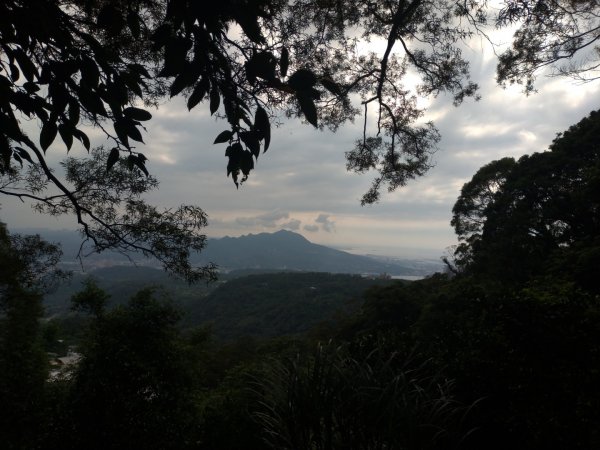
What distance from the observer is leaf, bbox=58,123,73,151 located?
4.29 ft

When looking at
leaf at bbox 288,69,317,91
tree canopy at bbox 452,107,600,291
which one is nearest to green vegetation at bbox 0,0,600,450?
leaf at bbox 288,69,317,91

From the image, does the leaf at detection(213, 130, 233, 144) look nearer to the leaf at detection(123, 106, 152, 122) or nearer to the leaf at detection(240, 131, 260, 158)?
the leaf at detection(240, 131, 260, 158)

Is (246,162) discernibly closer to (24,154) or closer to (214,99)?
(214,99)

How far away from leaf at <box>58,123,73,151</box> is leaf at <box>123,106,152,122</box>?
0.73ft

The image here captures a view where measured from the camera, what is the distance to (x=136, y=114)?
1323 mm

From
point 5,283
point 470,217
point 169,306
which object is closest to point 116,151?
point 169,306

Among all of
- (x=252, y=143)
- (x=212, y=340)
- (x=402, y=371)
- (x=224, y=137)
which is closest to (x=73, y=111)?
(x=224, y=137)

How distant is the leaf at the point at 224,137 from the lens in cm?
124

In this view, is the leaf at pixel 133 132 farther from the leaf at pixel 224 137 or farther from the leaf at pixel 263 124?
the leaf at pixel 263 124

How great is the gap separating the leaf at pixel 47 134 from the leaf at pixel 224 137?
60 cm

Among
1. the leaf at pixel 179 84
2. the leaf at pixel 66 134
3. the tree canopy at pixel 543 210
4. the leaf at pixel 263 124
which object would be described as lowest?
the leaf at pixel 66 134

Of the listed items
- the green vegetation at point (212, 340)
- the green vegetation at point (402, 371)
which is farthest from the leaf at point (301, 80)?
the green vegetation at point (402, 371)

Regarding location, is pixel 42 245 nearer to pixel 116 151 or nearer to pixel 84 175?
pixel 84 175

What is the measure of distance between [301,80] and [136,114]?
0.67m
